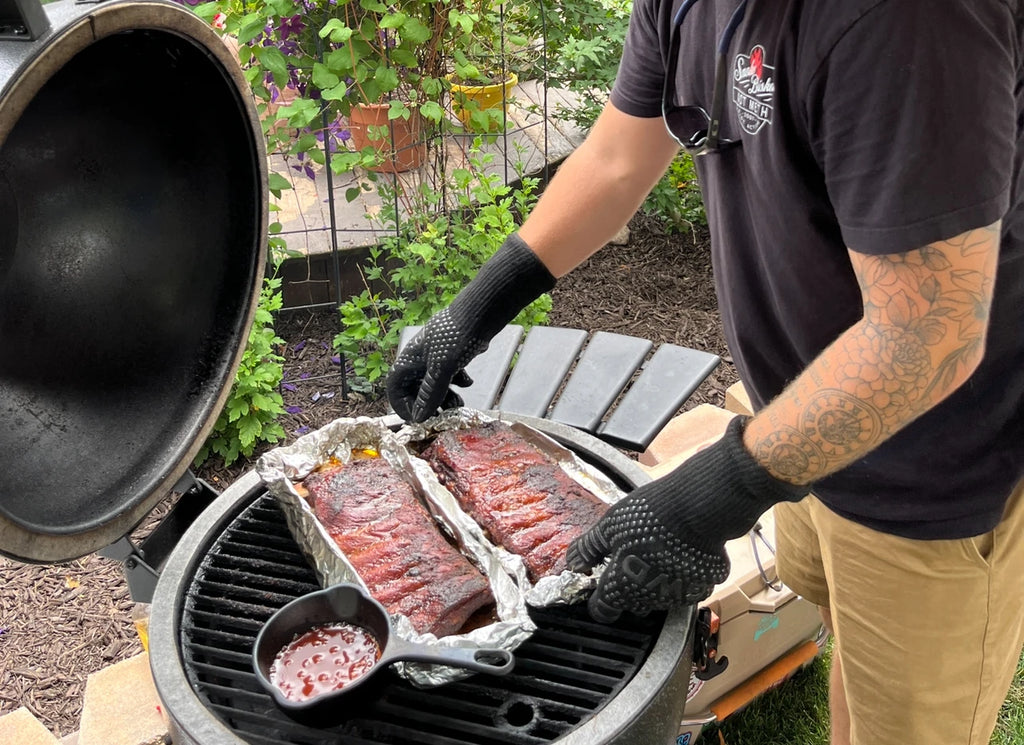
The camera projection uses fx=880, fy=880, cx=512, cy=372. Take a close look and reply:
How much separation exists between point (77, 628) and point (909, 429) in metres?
3.12

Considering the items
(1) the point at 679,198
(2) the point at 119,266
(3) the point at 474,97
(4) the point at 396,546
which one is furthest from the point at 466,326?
(1) the point at 679,198

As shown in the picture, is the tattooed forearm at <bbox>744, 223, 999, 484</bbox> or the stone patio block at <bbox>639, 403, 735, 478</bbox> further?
the stone patio block at <bbox>639, 403, 735, 478</bbox>

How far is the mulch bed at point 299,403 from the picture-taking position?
3.31 metres

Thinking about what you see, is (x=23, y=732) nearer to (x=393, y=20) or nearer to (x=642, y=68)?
(x=642, y=68)

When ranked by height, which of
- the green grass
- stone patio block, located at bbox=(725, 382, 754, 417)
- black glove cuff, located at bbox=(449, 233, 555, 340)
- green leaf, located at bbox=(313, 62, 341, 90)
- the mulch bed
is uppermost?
green leaf, located at bbox=(313, 62, 341, 90)

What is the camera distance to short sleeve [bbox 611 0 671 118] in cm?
224

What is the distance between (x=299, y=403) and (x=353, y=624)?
276cm

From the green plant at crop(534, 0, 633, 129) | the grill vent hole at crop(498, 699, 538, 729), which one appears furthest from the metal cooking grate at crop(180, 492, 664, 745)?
the green plant at crop(534, 0, 633, 129)

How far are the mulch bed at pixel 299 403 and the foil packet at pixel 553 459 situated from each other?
1.78 m

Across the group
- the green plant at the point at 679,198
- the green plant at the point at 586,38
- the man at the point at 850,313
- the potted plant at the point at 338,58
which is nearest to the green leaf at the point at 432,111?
the potted plant at the point at 338,58

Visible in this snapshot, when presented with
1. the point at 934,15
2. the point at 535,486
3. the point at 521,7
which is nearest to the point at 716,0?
the point at 934,15

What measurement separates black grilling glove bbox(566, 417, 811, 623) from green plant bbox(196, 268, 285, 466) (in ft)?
7.67

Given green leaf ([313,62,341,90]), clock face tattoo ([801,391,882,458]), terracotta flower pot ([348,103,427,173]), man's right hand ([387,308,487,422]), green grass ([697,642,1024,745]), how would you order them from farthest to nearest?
terracotta flower pot ([348,103,427,173])
green leaf ([313,62,341,90])
green grass ([697,642,1024,745])
man's right hand ([387,308,487,422])
clock face tattoo ([801,391,882,458])

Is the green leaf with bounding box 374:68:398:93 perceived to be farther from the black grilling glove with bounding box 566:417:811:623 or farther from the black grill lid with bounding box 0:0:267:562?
the black grilling glove with bounding box 566:417:811:623
